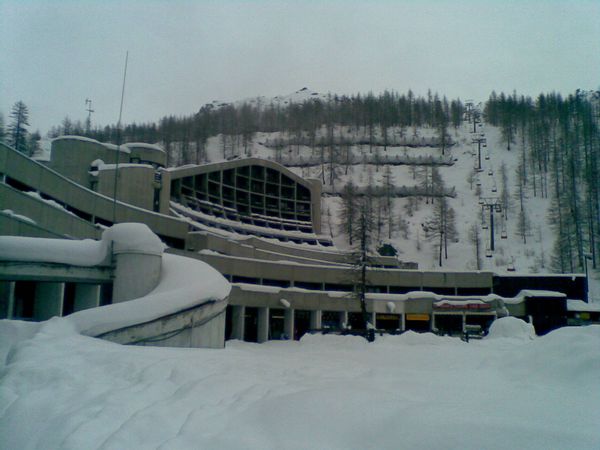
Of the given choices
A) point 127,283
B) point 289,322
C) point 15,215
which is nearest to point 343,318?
point 289,322

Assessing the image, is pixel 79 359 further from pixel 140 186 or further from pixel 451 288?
pixel 451 288

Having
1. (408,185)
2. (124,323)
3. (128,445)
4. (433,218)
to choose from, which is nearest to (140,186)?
(124,323)

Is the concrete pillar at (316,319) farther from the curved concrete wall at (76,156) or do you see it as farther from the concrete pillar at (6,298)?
the concrete pillar at (6,298)

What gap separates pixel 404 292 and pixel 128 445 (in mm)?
56515

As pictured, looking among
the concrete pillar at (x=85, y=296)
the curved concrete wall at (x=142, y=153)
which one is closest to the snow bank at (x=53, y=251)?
the concrete pillar at (x=85, y=296)

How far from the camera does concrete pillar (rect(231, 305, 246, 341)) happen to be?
41.8 metres

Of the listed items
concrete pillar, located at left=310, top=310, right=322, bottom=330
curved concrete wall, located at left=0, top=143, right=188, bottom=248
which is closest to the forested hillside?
concrete pillar, located at left=310, top=310, right=322, bottom=330

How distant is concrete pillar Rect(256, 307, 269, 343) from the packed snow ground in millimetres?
35867

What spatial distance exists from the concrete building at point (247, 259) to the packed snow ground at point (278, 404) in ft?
67.5

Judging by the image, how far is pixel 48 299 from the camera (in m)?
16.8

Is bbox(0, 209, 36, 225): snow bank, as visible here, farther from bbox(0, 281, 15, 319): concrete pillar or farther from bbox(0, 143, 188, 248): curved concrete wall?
bbox(0, 281, 15, 319): concrete pillar

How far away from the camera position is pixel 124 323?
12.7 metres

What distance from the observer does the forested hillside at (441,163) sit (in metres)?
94.2

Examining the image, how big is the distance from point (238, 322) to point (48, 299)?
26.3 metres
